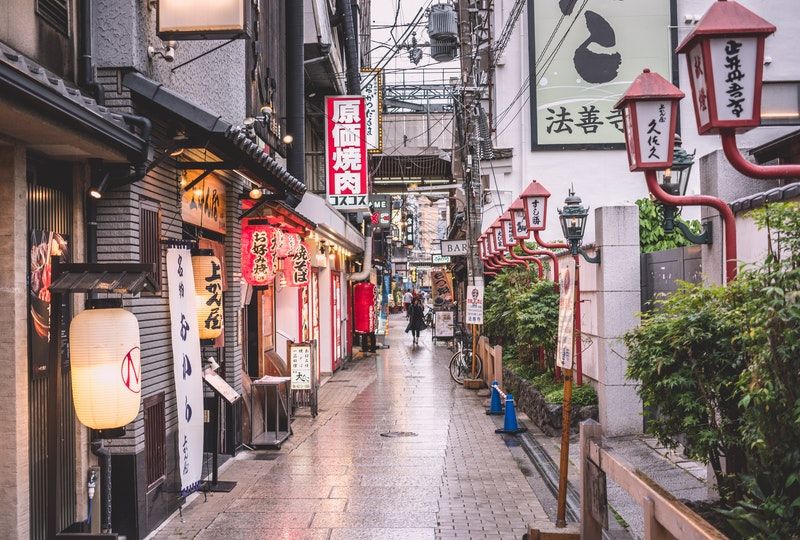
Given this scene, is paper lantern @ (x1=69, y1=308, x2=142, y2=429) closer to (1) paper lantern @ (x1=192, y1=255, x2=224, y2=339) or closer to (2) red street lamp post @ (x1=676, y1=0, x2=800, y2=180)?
(1) paper lantern @ (x1=192, y1=255, x2=224, y2=339)

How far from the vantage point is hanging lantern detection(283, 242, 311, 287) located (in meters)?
19.0

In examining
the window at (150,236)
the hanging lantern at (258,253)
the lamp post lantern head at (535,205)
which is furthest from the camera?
the lamp post lantern head at (535,205)

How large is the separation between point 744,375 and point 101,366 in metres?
5.17

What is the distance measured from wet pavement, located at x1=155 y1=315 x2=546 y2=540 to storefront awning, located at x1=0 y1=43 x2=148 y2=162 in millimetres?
4484

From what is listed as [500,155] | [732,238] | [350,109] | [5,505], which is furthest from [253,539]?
[500,155]

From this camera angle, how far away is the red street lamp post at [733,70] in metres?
5.66

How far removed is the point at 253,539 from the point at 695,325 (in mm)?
5377

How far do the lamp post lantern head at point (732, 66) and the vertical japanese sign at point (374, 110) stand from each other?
19777mm

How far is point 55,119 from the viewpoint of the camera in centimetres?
632

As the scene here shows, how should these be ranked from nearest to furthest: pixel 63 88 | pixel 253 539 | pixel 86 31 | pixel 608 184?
pixel 63 88 < pixel 86 31 < pixel 253 539 < pixel 608 184

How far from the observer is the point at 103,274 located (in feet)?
22.9

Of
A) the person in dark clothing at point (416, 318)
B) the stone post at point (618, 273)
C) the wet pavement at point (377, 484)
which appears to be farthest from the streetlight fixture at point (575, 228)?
the person in dark clothing at point (416, 318)

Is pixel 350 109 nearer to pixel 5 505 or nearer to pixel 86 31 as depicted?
pixel 86 31

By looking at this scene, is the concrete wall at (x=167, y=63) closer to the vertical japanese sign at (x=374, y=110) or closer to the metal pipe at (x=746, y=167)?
the metal pipe at (x=746, y=167)
